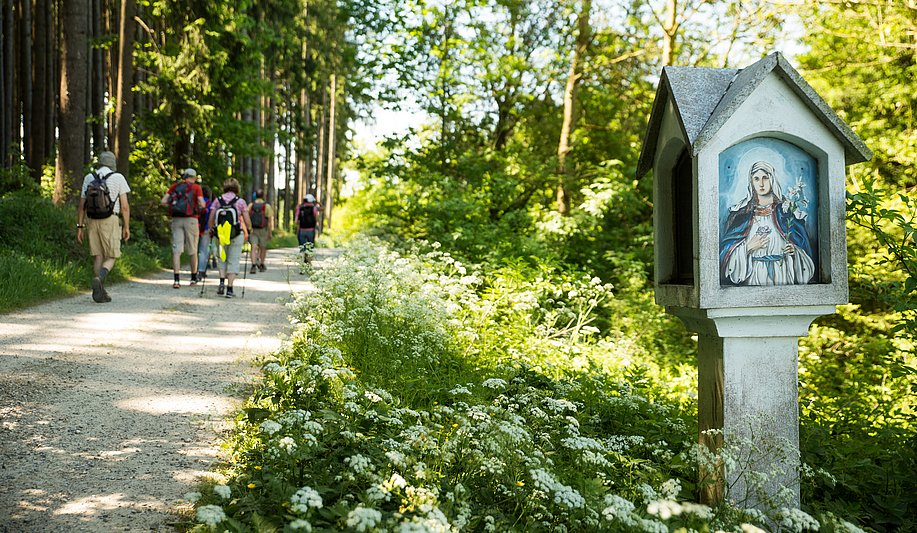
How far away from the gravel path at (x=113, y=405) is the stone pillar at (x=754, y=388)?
310 centimetres

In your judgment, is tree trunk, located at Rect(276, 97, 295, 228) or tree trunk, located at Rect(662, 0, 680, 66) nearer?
tree trunk, located at Rect(662, 0, 680, 66)

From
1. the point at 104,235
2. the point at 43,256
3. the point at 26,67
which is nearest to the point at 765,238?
the point at 104,235

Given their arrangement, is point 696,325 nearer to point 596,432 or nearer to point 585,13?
point 596,432

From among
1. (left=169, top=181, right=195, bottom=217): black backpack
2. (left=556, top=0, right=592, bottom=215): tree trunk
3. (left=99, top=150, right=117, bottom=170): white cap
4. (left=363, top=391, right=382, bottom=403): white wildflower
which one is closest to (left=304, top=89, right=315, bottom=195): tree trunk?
(left=556, top=0, right=592, bottom=215): tree trunk

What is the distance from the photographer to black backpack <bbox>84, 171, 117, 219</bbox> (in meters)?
10.5

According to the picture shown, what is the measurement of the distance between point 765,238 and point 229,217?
31.4 feet

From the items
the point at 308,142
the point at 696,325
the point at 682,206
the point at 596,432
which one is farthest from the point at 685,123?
the point at 308,142

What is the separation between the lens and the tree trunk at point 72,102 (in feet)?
51.6

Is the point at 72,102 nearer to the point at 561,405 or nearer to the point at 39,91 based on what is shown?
the point at 39,91

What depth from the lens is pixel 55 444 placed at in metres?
4.70

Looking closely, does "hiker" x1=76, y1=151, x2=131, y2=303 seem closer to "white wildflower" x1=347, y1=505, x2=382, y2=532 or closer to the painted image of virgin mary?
the painted image of virgin mary

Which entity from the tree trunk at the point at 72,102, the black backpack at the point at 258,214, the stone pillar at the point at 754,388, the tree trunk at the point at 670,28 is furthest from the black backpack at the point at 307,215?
the stone pillar at the point at 754,388

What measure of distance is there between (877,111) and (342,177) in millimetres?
46376

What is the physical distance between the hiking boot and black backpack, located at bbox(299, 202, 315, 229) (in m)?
6.18
